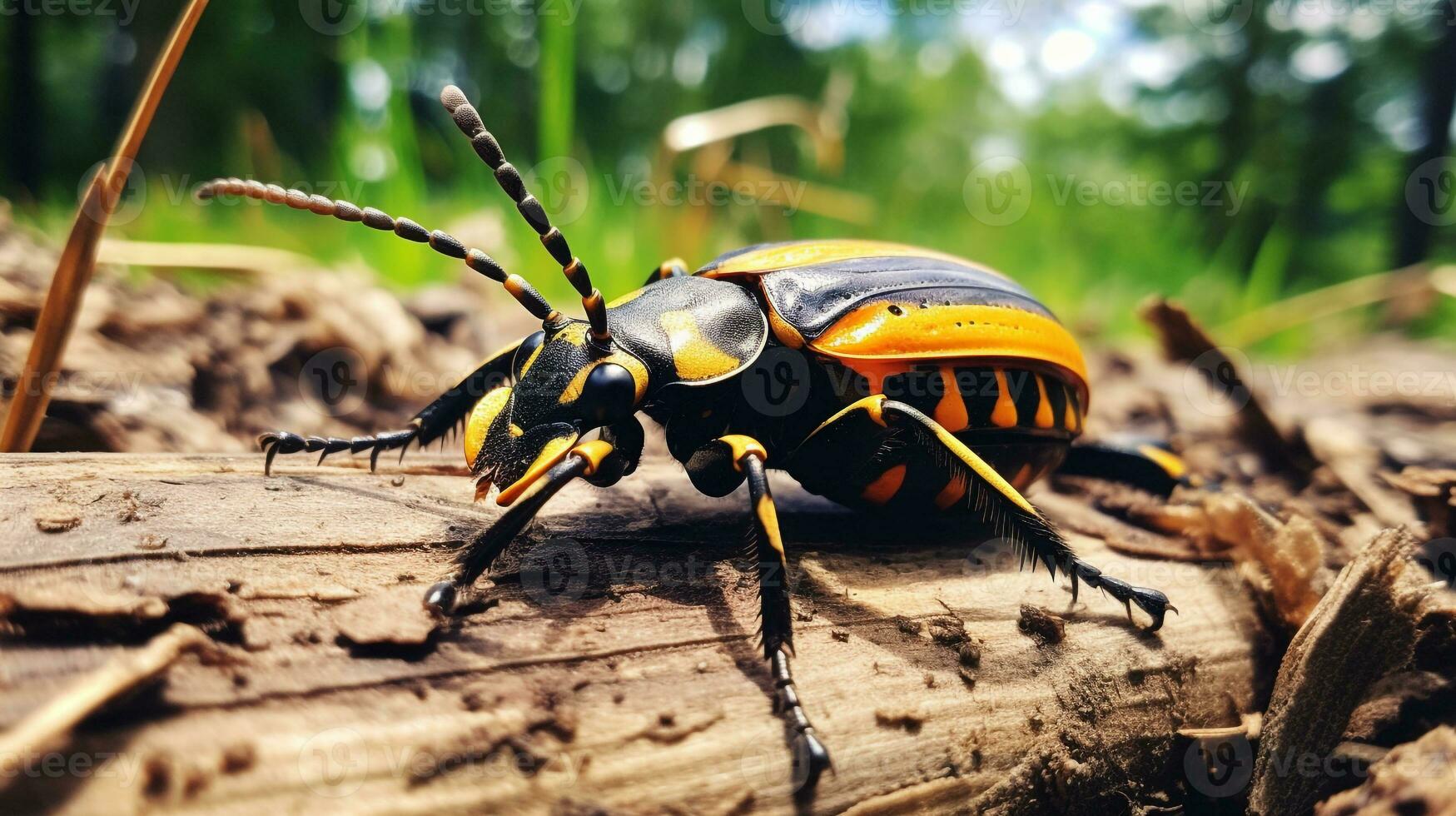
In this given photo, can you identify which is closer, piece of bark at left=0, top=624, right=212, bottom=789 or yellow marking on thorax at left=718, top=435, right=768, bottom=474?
piece of bark at left=0, top=624, right=212, bottom=789

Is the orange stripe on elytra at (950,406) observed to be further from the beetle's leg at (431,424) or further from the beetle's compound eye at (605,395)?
the beetle's leg at (431,424)

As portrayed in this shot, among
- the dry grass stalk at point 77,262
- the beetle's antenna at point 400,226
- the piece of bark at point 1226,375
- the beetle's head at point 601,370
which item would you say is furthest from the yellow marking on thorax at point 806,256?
the piece of bark at point 1226,375

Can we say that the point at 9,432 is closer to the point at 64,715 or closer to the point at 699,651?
the point at 64,715

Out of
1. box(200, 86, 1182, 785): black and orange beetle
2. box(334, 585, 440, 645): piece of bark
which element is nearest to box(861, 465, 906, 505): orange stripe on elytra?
box(200, 86, 1182, 785): black and orange beetle

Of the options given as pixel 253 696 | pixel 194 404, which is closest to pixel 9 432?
pixel 194 404

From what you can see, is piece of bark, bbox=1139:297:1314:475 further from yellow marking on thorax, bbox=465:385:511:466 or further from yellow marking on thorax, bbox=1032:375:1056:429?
yellow marking on thorax, bbox=465:385:511:466

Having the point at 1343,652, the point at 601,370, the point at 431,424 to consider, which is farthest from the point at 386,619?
the point at 1343,652
